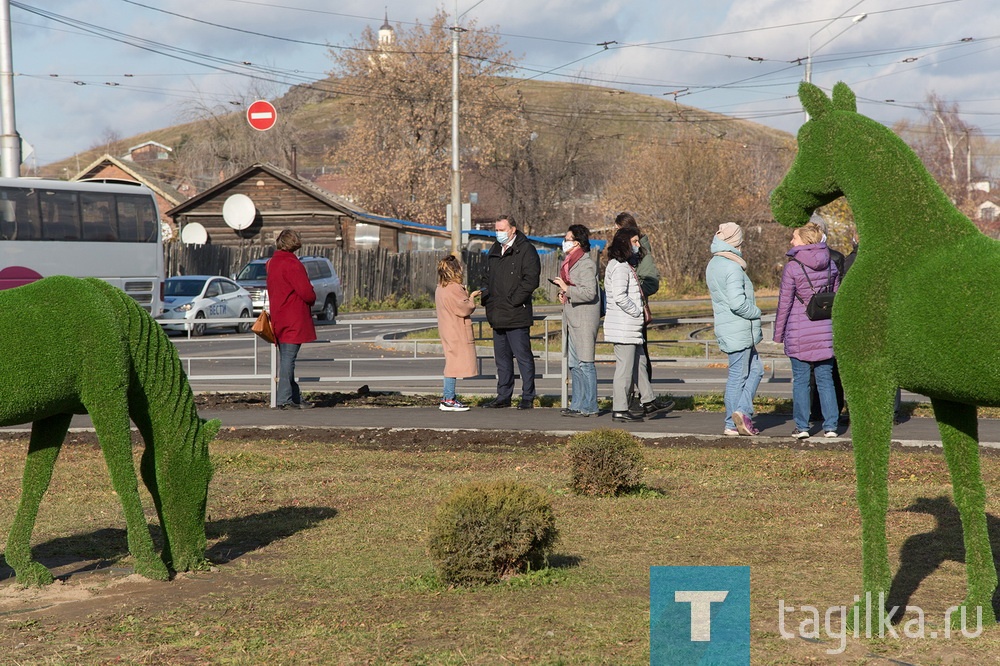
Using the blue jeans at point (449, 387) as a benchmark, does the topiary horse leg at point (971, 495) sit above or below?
above

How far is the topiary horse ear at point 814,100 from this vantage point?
545 cm

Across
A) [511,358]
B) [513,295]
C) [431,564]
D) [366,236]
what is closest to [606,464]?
[431,564]

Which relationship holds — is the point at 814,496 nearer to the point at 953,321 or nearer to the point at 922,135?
the point at 953,321

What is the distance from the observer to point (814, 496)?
28.2 feet

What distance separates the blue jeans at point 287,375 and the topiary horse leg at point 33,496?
24.5 feet

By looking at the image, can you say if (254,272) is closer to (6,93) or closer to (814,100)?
(6,93)

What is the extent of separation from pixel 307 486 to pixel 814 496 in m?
3.99

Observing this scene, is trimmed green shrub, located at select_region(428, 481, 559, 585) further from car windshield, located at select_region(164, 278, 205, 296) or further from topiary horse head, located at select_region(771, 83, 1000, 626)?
car windshield, located at select_region(164, 278, 205, 296)

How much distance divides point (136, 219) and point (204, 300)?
9.97ft

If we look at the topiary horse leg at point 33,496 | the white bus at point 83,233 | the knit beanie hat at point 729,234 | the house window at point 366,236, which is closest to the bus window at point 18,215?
the white bus at point 83,233

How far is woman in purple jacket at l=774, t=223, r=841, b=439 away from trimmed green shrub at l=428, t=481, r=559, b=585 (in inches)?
223

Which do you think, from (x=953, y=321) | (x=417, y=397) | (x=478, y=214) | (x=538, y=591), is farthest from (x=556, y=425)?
(x=478, y=214)

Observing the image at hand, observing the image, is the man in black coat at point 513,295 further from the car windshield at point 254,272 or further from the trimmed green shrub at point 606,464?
the car windshield at point 254,272

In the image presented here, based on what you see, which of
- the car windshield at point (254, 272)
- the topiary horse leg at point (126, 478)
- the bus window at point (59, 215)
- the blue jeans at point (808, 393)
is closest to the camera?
the topiary horse leg at point (126, 478)
